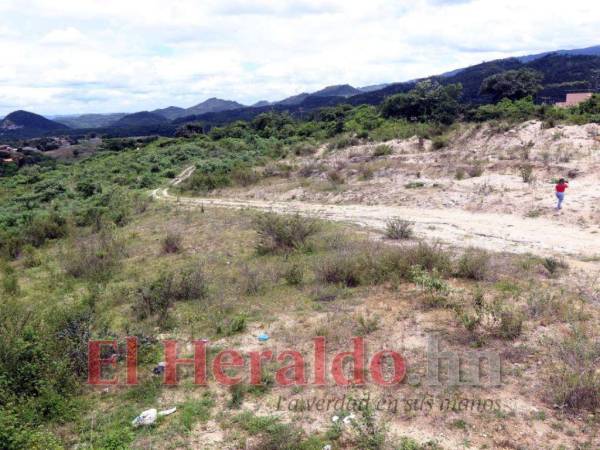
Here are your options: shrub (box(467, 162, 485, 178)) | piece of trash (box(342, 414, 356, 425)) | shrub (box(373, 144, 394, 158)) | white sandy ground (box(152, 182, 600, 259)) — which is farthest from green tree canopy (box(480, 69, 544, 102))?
piece of trash (box(342, 414, 356, 425))

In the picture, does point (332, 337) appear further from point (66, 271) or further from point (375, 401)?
point (66, 271)

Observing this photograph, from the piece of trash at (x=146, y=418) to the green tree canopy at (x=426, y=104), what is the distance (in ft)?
95.0

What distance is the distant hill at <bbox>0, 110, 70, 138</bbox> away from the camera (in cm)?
13575

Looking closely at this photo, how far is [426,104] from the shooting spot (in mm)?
33906

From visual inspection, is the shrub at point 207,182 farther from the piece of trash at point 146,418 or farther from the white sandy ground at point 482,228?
the piece of trash at point 146,418

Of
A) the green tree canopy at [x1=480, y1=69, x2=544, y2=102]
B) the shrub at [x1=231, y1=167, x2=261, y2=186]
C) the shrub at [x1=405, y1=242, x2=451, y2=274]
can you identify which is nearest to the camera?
the shrub at [x1=405, y1=242, x2=451, y2=274]

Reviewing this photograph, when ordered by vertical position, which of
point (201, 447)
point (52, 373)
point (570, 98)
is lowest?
point (201, 447)

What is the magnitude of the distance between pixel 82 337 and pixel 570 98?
44344 mm

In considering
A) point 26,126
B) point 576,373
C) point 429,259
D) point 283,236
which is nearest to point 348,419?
point 576,373

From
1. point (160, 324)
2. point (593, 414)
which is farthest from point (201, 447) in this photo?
point (593, 414)

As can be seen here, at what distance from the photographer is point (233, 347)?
20.1 feet

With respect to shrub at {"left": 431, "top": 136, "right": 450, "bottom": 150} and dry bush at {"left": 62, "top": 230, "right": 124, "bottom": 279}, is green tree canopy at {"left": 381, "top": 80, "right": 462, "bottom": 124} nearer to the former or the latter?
shrub at {"left": 431, "top": 136, "right": 450, "bottom": 150}

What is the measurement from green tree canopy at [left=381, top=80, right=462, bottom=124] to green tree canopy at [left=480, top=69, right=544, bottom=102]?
11.0 ft

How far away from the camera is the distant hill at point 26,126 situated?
445 feet
